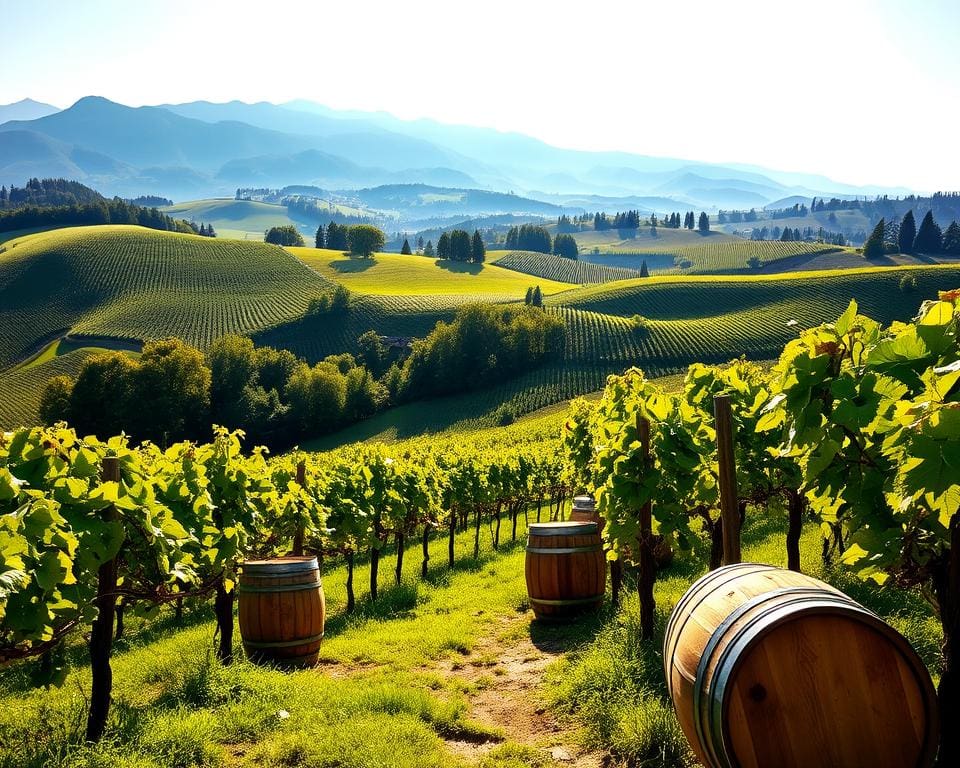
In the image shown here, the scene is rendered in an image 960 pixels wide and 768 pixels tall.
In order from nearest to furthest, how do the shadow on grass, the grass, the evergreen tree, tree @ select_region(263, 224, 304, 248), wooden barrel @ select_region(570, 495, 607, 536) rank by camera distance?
the grass → wooden barrel @ select_region(570, 495, 607, 536) → the shadow on grass → the evergreen tree → tree @ select_region(263, 224, 304, 248)

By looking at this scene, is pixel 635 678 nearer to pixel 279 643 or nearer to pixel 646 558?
pixel 646 558

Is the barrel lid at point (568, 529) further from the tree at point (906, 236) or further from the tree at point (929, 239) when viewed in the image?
the tree at point (906, 236)

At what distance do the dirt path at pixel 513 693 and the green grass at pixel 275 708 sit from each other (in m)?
0.16

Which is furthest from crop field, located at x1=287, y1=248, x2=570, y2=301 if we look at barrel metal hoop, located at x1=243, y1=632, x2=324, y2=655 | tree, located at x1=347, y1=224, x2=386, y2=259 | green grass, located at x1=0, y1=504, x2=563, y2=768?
barrel metal hoop, located at x1=243, y1=632, x2=324, y2=655

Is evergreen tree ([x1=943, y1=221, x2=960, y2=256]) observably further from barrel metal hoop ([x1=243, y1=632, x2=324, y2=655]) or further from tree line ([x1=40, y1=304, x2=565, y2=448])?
barrel metal hoop ([x1=243, y1=632, x2=324, y2=655])

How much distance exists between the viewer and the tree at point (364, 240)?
142 meters

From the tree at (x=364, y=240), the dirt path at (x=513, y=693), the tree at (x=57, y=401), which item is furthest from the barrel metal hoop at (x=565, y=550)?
the tree at (x=364, y=240)

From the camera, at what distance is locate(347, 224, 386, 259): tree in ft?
465

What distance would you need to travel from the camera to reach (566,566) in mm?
9914

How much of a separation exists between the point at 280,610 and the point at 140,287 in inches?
4492

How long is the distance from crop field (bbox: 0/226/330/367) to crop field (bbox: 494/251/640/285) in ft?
179

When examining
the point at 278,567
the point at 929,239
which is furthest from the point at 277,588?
the point at 929,239

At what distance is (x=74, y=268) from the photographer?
112188mm

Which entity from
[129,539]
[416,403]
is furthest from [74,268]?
[129,539]
